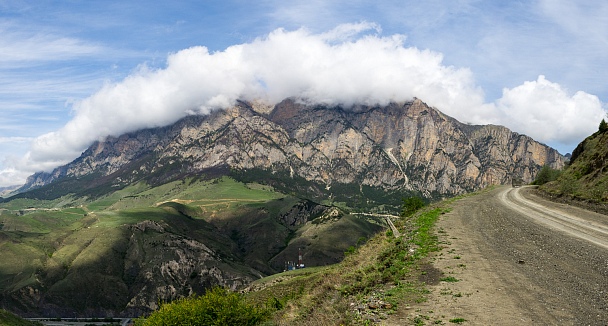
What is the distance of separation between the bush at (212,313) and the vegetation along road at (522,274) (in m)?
23.5

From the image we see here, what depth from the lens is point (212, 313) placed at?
132 feet

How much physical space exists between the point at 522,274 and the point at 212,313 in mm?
32677

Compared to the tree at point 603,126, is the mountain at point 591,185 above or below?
below

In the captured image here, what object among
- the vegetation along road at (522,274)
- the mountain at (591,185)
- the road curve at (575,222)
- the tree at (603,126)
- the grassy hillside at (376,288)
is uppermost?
the tree at (603,126)

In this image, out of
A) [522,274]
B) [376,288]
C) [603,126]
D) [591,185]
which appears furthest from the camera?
[603,126]

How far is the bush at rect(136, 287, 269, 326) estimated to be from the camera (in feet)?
130

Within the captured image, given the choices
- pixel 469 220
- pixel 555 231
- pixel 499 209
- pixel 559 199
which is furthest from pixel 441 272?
pixel 559 199

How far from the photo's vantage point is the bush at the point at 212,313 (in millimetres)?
39594

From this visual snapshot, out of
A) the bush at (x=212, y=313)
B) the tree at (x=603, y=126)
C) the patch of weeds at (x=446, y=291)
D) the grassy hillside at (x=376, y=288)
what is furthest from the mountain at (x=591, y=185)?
the bush at (x=212, y=313)

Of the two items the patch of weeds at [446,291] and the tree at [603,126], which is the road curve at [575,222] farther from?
the tree at [603,126]

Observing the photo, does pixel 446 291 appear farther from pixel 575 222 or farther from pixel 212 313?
pixel 212 313

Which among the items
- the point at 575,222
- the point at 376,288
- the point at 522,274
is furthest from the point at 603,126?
the point at 376,288

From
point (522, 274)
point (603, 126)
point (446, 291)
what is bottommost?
point (446, 291)

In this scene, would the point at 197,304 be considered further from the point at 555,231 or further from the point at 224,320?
the point at 555,231
